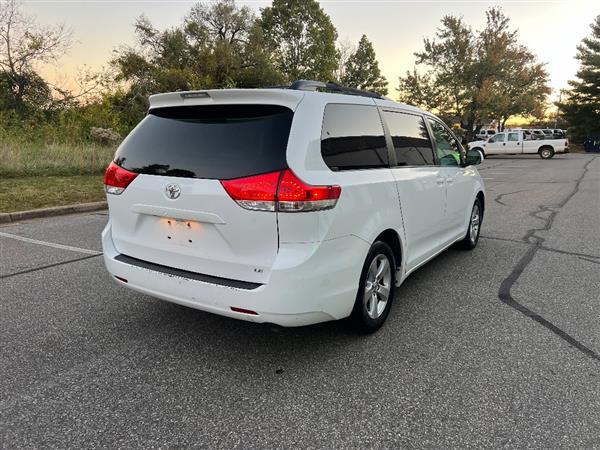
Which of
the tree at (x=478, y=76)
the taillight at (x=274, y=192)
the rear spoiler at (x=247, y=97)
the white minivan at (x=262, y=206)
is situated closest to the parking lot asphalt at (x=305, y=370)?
the white minivan at (x=262, y=206)

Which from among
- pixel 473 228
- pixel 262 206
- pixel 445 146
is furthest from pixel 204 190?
pixel 473 228

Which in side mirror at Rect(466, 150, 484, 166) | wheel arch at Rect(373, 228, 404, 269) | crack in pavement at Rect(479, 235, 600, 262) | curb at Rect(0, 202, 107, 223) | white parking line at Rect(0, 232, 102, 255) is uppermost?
side mirror at Rect(466, 150, 484, 166)

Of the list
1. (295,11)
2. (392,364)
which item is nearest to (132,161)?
(392,364)

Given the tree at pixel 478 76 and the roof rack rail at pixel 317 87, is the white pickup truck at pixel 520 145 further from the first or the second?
the roof rack rail at pixel 317 87

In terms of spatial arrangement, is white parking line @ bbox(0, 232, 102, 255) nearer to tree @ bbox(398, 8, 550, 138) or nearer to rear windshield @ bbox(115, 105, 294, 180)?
rear windshield @ bbox(115, 105, 294, 180)

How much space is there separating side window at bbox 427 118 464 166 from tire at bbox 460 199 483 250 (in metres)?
0.90

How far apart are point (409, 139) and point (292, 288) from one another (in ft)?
7.20

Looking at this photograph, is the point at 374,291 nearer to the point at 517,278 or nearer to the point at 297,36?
the point at 517,278

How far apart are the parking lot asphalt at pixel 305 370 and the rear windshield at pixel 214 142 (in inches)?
52.4

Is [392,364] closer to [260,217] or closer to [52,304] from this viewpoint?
[260,217]

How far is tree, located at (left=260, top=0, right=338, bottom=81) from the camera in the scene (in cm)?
4519

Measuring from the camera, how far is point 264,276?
8.80 feet

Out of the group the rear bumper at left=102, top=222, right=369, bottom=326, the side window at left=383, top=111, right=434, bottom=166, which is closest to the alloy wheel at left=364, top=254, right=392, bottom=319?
the rear bumper at left=102, top=222, right=369, bottom=326

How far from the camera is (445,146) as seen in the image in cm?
506
